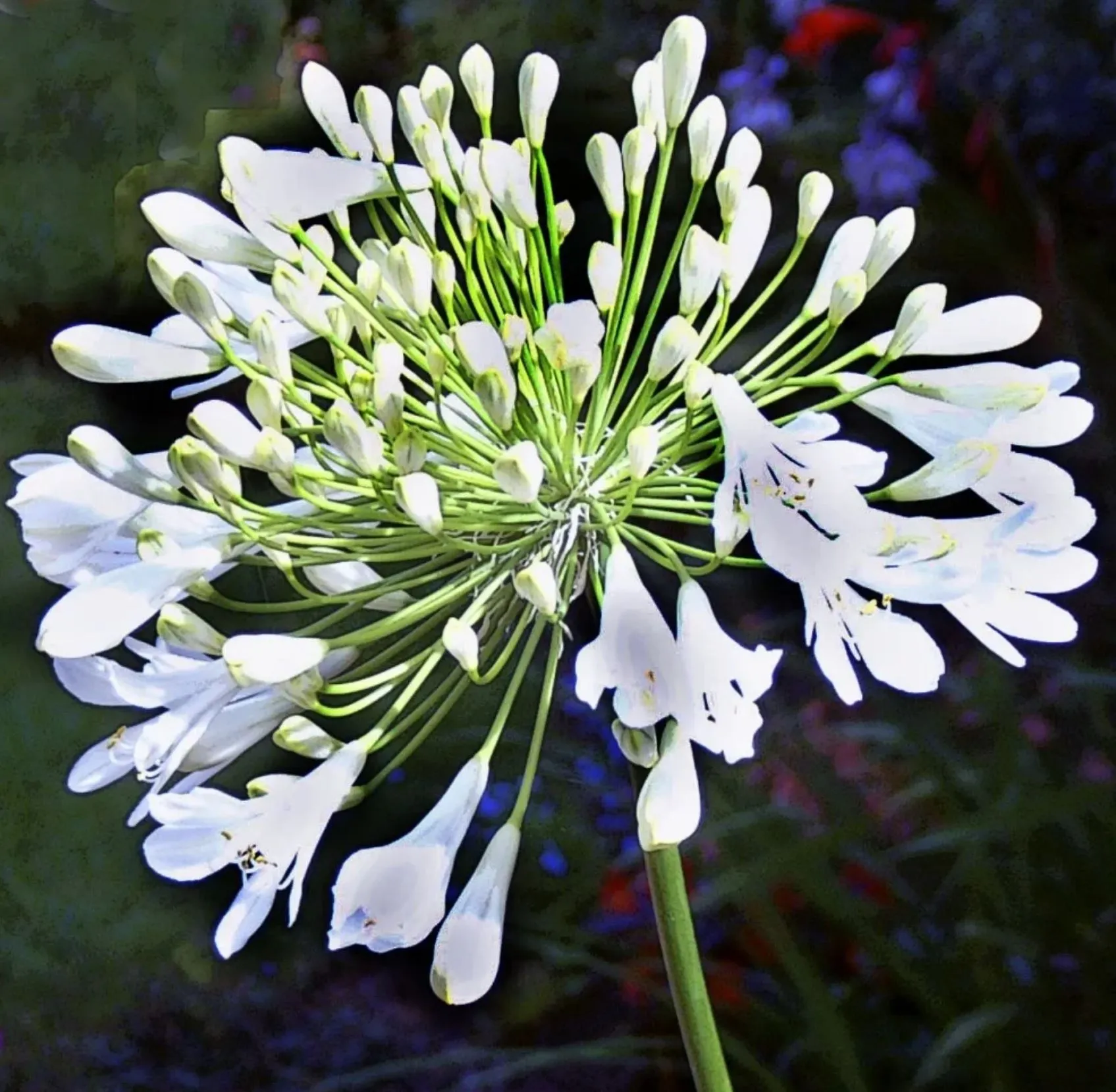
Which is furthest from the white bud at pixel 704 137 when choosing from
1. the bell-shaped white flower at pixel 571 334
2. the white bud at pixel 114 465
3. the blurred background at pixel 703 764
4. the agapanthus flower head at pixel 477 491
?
the blurred background at pixel 703 764

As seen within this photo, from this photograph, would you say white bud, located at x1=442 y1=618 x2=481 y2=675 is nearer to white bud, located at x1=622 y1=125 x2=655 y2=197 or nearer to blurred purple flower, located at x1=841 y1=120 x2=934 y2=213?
white bud, located at x1=622 y1=125 x2=655 y2=197

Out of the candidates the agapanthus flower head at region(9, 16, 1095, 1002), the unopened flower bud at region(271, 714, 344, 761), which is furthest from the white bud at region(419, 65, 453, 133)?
the unopened flower bud at region(271, 714, 344, 761)

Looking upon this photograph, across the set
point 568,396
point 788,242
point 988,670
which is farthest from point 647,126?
point 988,670

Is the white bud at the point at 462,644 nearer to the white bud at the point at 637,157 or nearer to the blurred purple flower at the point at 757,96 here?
the white bud at the point at 637,157

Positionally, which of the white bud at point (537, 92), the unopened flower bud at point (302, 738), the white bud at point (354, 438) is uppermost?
the white bud at point (537, 92)

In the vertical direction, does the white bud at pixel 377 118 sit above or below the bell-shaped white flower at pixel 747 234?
above

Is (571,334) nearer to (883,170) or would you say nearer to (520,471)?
(520,471)
